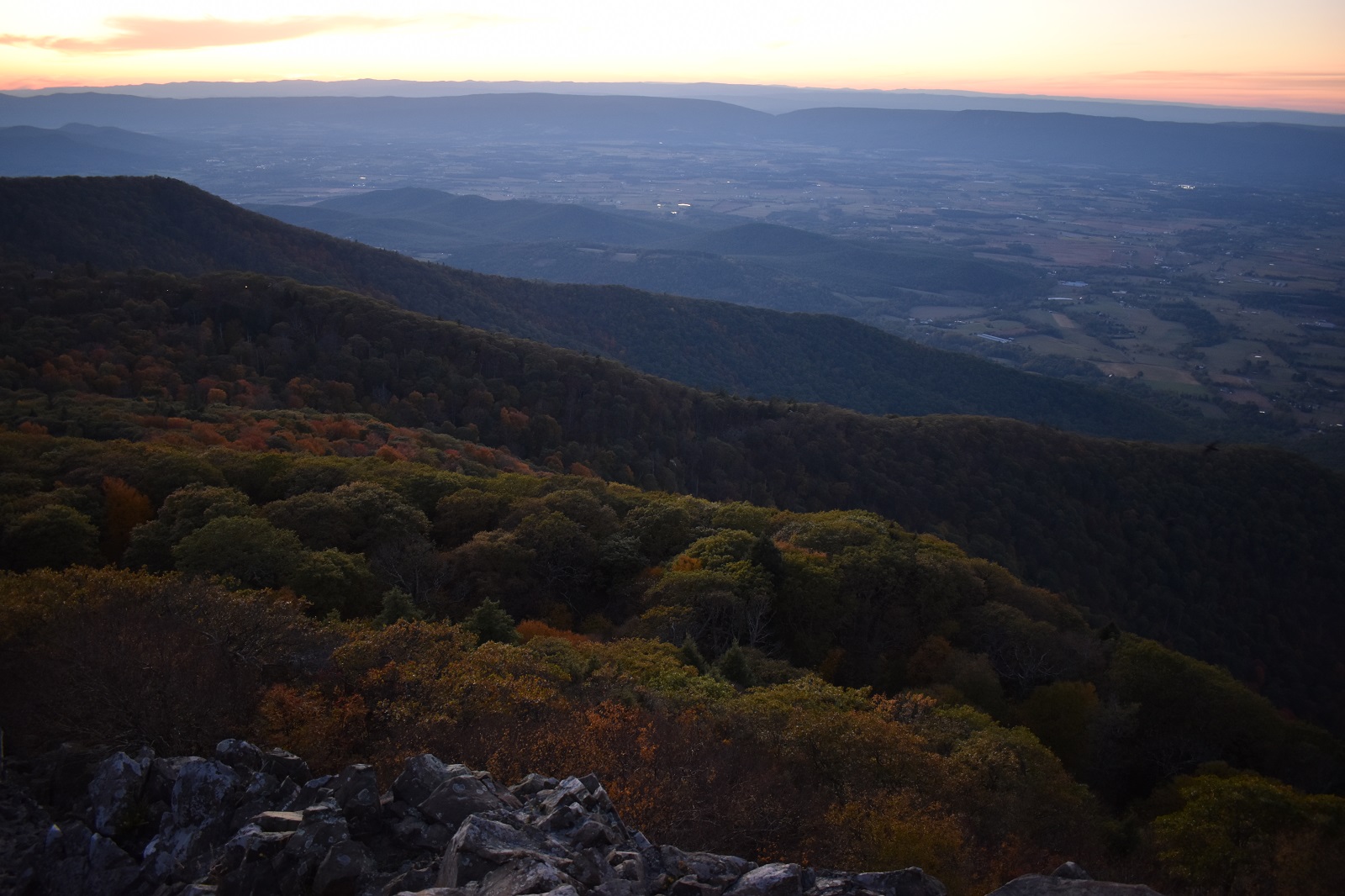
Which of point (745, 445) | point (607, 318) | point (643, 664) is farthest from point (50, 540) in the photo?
point (607, 318)

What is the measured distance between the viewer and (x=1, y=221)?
337 feet

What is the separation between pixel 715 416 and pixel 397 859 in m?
68.6

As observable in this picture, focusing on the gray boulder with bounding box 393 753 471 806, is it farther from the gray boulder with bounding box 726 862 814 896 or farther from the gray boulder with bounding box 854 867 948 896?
the gray boulder with bounding box 854 867 948 896

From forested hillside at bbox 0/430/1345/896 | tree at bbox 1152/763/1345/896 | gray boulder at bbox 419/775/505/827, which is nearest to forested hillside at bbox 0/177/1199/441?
forested hillside at bbox 0/430/1345/896

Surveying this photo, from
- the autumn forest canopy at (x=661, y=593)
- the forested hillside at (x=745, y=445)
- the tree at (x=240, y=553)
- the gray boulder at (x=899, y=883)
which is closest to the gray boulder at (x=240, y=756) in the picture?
the autumn forest canopy at (x=661, y=593)

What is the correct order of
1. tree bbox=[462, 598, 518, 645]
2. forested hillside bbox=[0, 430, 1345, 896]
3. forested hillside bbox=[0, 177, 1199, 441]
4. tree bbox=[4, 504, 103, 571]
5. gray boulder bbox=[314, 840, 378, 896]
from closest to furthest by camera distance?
gray boulder bbox=[314, 840, 378, 896] < forested hillside bbox=[0, 430, 1345, 896] < tree bbox=[462, 598, 518, 645] < tree bbox=[4, 504, 103, 571] < forested hillside bbox=[0, 177, 1199, 441]

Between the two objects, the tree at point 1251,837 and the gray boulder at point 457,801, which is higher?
the gray boulder at point 457,801

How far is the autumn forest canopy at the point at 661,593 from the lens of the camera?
1669 centimetres

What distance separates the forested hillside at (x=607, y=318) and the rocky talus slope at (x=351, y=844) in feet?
341

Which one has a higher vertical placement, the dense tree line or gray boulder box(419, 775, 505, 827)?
gray boulder box(419, 775, 505, 827)

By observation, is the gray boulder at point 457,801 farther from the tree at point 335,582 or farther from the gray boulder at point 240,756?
the tree at point 335,582

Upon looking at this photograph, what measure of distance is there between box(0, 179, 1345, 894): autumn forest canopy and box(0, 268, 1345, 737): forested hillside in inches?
13.4

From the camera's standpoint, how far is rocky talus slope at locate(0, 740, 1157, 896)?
11273 millimetres

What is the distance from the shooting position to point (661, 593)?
31.9 meters
